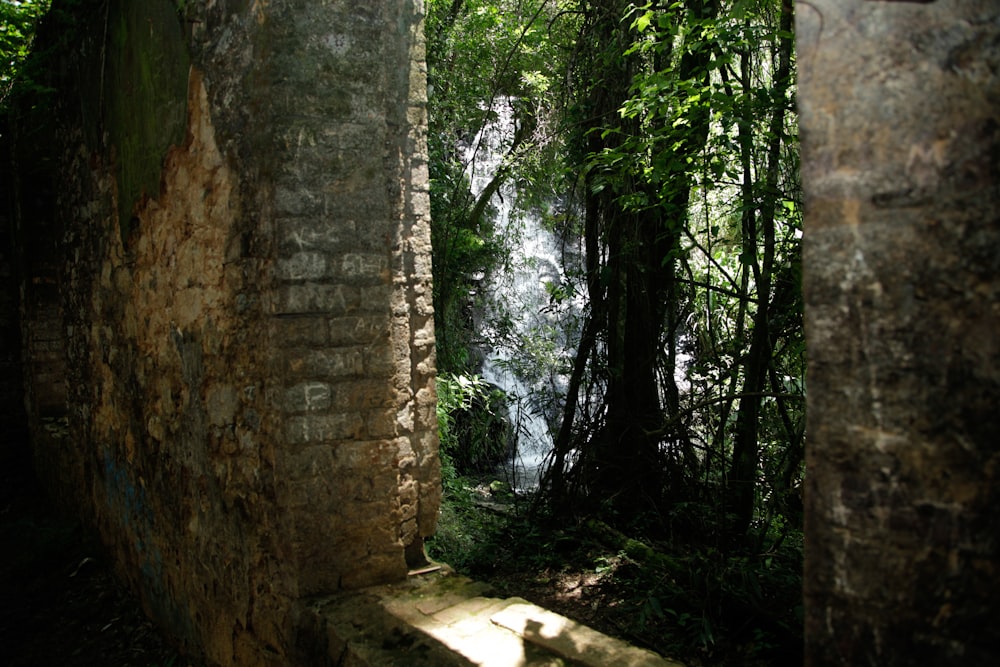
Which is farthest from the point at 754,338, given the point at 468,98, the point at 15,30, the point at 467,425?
the point at 15,30

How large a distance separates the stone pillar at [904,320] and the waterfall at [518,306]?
6463 mm

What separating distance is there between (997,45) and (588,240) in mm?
4558

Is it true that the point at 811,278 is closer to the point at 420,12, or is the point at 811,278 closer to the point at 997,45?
the point at 997,45

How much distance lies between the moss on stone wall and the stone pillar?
2.82 meters

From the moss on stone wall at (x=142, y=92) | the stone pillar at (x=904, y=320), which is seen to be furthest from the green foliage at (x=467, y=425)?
the stone pillar at (x=904, y=320)

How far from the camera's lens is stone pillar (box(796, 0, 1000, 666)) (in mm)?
882

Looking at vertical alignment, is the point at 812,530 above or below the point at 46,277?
below

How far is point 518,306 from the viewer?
977 cm

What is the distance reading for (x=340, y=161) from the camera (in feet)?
8.43

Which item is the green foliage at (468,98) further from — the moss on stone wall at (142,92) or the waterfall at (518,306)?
the moss on stone wall at (142,92)

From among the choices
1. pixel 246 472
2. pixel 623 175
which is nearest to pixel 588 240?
pixel 623 175

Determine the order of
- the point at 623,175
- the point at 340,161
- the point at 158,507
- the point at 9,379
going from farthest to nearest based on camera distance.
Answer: the point at 9,379
the point at 623,175
the point at 158,507
the point at 340,161

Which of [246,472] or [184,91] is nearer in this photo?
[246,472]

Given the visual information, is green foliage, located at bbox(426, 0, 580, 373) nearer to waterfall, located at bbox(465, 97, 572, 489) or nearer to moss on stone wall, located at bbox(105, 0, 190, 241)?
waterfall, located at bbox(465, 97, 572, 489)
